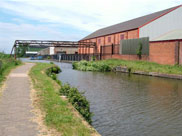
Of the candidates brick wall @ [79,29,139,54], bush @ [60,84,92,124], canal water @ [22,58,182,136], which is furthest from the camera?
brick wall @ [79,29,139,54]

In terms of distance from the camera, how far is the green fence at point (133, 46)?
28.0m

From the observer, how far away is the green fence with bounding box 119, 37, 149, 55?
92.0 ft

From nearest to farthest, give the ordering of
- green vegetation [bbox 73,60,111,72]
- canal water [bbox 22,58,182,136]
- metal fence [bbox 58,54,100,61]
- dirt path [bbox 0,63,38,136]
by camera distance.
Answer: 1. dirt path [bbox 0,63,38,136]
2. canal water [bbox 22,58,182,136]
3. green vegetation [bbox 73,60,111,72]
4. metal fence [bbox 58,54,100,61]

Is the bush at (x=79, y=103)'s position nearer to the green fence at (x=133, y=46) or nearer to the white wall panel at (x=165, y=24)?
the green fence at (x=133, y=46)

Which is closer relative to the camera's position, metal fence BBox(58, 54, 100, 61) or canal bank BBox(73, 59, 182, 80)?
canal bank BBox(73, 59, 182, 80)

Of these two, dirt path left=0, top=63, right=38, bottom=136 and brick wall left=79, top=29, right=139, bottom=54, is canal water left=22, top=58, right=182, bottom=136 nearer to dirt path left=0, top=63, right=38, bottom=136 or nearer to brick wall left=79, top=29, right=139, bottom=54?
dirt path left=0, top=63, right=38, bottom=136

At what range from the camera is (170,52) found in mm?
23203

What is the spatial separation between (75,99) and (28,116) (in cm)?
218

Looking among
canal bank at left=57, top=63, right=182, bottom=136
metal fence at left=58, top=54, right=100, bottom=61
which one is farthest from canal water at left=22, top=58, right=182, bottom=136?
metal fence at left=58, top=54, right=100, bottom=61

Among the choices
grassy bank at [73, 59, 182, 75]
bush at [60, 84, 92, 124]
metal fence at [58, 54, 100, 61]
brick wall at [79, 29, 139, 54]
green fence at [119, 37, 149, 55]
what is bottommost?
bush at [60, 84, 92, 124]

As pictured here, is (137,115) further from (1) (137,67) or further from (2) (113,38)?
(2) (113,38)

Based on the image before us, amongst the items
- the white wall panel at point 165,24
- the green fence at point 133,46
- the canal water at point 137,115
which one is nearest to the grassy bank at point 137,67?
the green fence at point 133,46

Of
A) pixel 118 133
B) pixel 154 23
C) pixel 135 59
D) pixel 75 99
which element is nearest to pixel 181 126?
pixel 118 133

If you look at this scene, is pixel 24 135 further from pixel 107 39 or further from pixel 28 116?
pixel 107 39
